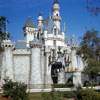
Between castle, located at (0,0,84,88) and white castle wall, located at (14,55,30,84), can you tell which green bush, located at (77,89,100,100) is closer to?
castle, located at (0,0,84,88)

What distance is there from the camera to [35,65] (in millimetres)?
44719

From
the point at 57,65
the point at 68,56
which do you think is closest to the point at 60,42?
the point at 68,56

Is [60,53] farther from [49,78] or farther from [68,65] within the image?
[49,78]

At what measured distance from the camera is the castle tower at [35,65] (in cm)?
4422

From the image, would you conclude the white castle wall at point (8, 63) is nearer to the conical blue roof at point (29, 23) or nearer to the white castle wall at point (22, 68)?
the white castle wall at point (22, 68)

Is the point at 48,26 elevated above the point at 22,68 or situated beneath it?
elevated above

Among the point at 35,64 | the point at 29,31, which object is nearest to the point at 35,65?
the point at 35,64

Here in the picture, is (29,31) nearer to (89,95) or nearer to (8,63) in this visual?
(8,63)

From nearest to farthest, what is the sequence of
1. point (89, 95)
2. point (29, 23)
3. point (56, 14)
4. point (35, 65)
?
point (89, 95) → point (35, 65) → point (29, 23) → point (56, 14)

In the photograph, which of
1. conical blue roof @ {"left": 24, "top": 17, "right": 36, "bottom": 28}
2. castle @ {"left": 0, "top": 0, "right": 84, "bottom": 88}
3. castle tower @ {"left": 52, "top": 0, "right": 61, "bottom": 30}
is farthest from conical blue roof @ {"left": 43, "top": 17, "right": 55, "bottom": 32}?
castle @ {"left": 0, "top": 0, "right": 84, "bottom": 88}

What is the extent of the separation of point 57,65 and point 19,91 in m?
25.6

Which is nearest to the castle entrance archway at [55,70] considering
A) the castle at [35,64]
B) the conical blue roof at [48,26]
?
the castle at [35,64]

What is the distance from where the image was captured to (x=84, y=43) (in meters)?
41.0

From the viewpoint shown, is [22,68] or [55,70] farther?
[55,70]
